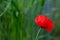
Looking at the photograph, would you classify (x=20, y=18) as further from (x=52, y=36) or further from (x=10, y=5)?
(x=52, y=36)

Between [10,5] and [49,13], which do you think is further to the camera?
[49,13]

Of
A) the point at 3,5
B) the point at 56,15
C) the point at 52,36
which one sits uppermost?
the point at 3,5

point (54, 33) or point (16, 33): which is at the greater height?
point (16, 33)

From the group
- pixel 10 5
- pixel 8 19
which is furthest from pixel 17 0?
pixel 8 19

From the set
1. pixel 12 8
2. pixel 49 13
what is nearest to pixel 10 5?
pixel 12 8

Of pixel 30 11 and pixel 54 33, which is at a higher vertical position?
pixel 30 11

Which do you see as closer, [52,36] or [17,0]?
[17,0]

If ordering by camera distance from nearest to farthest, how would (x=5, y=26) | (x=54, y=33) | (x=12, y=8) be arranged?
(x=12, y=8) < (x=5, y=26) < (x=54, y=33)

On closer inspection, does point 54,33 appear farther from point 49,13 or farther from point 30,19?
point 30,19

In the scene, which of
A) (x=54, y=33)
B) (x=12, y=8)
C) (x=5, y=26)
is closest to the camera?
(x=12, y=8)
